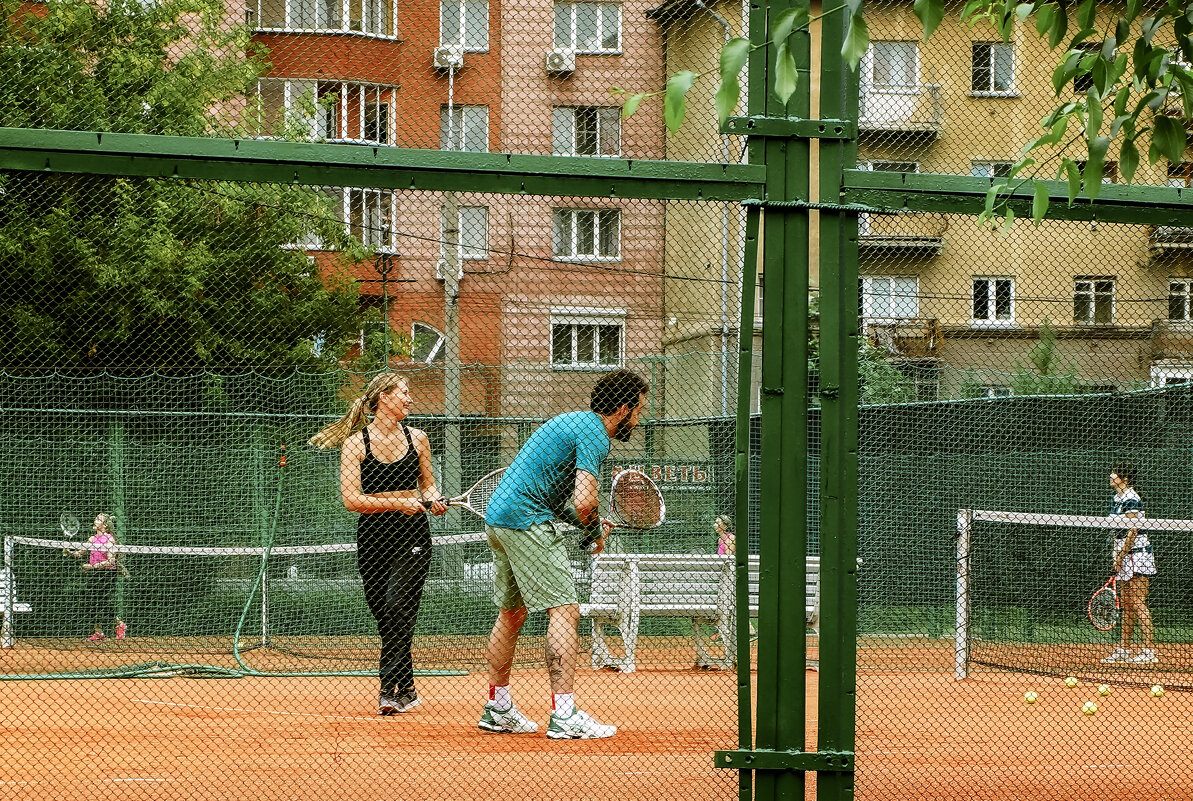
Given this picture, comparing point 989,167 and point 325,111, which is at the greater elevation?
point 325,111

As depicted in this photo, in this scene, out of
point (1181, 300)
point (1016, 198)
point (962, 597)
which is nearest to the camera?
point (1016, 198)

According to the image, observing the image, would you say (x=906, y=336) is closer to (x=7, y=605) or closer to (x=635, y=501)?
(x=635, y=501)

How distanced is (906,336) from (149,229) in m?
3.54

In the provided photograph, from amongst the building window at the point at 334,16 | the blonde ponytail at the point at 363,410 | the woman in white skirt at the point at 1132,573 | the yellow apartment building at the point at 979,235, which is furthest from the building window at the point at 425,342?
the woman in white skirt at the point at 1132,573

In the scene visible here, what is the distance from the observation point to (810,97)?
411 cm

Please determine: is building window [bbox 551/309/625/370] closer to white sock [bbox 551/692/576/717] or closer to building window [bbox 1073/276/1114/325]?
white sock [bbox 551/692/576/717]

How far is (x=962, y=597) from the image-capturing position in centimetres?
888

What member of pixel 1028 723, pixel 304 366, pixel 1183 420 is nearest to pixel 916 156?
pixel 1028 723

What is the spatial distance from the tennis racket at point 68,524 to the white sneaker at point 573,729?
16.0 ft

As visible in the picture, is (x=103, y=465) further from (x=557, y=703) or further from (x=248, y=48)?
(x=248, y=48)

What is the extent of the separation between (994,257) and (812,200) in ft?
4.47

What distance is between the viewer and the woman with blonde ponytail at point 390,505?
6402 millimetres

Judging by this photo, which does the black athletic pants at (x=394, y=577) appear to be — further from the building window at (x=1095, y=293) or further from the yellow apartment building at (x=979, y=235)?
the building window at (x=1095, y=293)

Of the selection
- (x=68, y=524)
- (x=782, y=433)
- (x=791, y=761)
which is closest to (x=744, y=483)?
(x=782, y=433)
